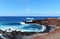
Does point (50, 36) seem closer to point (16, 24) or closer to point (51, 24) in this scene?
point (51, 24)

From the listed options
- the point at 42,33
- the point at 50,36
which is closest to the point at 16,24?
the point at 42,33

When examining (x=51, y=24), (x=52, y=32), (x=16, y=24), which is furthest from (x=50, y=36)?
(x=16, y=24)

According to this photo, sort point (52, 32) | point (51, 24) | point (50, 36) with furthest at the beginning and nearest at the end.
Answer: point (51, 24), point (52, 32), point (50, 36)

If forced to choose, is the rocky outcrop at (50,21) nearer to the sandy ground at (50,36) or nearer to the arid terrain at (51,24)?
the arid terrain at (51,24)

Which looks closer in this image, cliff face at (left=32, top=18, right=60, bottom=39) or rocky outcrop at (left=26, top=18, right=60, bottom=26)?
cliff face at (left=32, top=18, right=60, bottom=39)

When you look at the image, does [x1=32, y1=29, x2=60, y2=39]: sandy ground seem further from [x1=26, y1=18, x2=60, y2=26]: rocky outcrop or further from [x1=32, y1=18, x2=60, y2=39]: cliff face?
[x1=26, y1=18, x2=60, y2=26]: rocky outcrop

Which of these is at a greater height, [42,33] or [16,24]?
[16,24]

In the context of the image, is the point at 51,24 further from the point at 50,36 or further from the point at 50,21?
the point at 50,36

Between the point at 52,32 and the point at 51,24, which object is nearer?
the point at 52,32

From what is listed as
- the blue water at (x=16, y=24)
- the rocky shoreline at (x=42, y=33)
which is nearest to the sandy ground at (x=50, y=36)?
the rocky shoreline at (x=42, y=33)

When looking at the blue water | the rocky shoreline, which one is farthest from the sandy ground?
the blue water

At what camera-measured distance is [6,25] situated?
6.56ft

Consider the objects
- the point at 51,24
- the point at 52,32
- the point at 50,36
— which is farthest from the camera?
the point at 51,24

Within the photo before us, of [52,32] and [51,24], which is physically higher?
[51,24]
